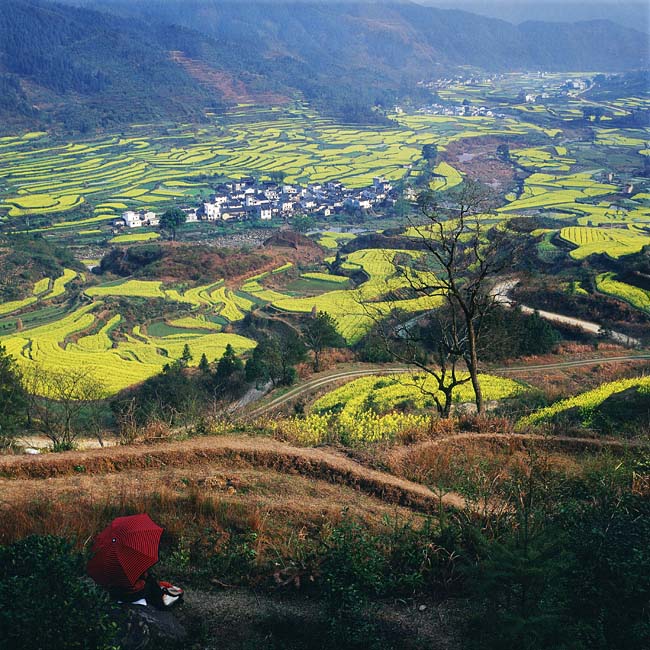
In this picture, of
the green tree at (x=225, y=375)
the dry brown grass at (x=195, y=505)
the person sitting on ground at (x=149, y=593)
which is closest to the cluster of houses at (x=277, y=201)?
the green tree at (x=225, y=375)

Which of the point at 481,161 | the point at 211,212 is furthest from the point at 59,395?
the point at 481,161

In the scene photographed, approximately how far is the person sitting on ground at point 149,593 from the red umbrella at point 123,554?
2.1 inches

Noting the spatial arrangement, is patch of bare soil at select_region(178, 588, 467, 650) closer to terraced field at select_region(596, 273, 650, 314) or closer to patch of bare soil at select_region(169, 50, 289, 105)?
terraced field at select_region(596, 273, 650, 314)

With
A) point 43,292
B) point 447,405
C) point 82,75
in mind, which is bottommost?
point 43,292

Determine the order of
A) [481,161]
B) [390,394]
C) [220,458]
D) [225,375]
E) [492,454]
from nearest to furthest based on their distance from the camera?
1. [220,458]
2. [492,454]
3. [390,394]
4. [225,375]
5. [481,161]

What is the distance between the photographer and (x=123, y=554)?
20.3 feet

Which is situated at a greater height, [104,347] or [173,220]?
[173,220]

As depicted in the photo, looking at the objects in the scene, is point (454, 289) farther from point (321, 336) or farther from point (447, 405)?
point (321, 336)

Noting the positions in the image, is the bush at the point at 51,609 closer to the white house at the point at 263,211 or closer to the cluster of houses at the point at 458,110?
the white house at the point at 263,211

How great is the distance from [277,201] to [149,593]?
2639 inches

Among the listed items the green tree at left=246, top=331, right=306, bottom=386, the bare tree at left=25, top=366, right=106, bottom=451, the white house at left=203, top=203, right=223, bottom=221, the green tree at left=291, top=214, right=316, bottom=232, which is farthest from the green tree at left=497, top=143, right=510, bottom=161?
the bare tree at left=25, top=366, right=106, bottom=451

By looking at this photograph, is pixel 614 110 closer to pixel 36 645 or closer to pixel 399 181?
pixel 399 181

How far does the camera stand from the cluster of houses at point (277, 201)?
219ft

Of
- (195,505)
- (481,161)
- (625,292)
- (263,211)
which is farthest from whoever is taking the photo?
(481,161)
